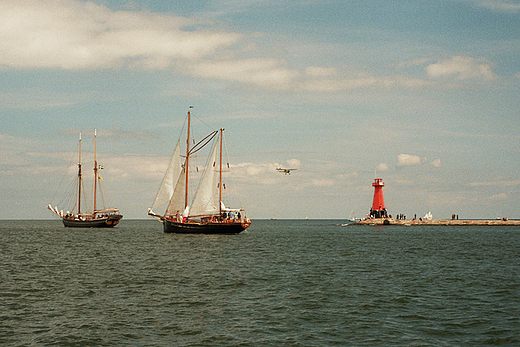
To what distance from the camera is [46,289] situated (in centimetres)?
2745

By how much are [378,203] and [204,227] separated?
83.6m

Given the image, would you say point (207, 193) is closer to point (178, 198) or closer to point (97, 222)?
point (178, 198)

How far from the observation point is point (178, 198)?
78.2 meters

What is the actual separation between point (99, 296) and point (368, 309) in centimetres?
1335

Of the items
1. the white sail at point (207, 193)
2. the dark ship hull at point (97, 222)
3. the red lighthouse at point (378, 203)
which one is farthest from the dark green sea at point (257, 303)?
the red lighthouse at point (378, 203)

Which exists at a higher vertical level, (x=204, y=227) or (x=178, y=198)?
(x=178, y=198)

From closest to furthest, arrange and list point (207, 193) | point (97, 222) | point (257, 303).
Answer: point (257, 303), point (207, 193), point (97, 222)

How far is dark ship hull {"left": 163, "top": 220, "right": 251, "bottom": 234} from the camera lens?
75.8 meters

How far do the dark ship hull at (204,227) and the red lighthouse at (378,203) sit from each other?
2714 inches

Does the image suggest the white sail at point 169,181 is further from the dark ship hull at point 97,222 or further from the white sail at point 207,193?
the dark ship hull at point 97,222

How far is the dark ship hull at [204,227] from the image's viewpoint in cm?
7576

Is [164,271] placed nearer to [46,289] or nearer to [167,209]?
[46,289]

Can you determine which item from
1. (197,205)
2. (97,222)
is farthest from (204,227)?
(97,222)

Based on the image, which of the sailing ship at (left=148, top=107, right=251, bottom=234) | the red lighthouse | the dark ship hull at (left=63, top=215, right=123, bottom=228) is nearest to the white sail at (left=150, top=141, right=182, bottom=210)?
the sailing ship at (left=148, top=107, right=251, bottom=234)
